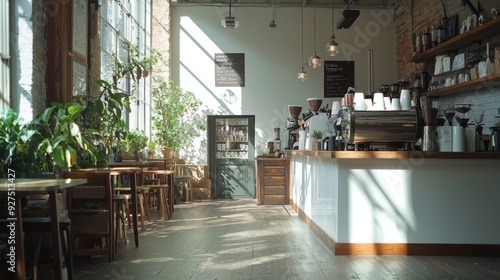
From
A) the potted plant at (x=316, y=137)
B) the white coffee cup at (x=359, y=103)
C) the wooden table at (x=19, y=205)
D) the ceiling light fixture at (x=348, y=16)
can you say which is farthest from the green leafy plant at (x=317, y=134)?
the wooden table at (x=19, y=205)

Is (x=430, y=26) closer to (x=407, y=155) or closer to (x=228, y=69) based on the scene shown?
(x=228, y=69)

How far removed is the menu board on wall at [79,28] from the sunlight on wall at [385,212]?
333cm

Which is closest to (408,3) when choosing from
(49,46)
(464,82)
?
(464,82)

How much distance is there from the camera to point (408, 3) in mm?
10977

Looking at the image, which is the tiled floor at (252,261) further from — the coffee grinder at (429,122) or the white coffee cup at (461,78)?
the white coffee cup at (461,78)

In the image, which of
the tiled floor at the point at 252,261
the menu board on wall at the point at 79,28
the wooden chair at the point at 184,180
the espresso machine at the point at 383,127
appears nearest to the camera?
the tiled floor at the point at 252,261

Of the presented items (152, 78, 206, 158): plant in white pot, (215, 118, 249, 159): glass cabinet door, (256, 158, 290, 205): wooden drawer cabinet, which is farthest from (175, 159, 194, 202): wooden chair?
(256, 158, 290, 205): wooden drawer cabinet

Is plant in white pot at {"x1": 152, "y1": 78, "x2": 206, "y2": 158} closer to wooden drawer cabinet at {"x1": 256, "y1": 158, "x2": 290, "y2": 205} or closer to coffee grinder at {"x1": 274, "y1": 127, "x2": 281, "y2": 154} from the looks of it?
coffee grinder at {"x1": 274, "y1": 127, "x2": 281, "y2": 154}

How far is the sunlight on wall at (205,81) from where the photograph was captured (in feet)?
38.3

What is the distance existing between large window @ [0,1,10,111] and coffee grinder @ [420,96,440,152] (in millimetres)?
3868

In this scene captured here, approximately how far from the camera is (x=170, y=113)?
35.8 feet

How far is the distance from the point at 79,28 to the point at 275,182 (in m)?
5.04

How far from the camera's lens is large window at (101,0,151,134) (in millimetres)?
7895

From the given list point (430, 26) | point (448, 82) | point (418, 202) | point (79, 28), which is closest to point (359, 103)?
point (418, 202)
